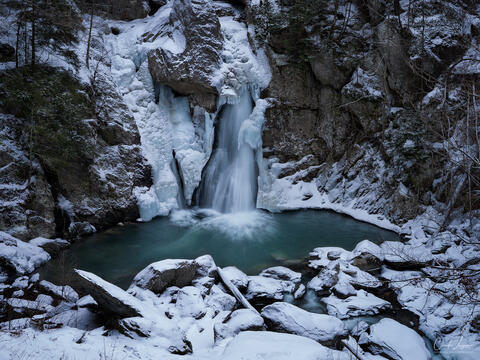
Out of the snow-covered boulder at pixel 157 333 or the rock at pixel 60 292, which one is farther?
the rock at pixel 60 292

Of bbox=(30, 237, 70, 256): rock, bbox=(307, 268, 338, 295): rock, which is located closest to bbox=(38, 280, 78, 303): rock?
bbox=(30, 237, 70, 256): rock

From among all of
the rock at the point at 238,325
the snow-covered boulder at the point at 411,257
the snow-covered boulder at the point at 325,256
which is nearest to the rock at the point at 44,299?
the rock at the point at 238,325

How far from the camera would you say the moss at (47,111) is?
8.65 meters

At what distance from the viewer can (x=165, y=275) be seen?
5.77 metres

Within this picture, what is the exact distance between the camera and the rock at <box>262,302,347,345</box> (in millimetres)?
4508

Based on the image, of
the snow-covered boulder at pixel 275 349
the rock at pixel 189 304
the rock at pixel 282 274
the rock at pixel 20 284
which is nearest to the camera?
the snow-covered boulder at pixel 275 349

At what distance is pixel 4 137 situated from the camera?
338 inches

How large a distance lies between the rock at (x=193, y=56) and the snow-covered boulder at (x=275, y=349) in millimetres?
11266

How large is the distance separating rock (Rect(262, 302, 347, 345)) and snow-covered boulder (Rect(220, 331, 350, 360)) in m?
1.00

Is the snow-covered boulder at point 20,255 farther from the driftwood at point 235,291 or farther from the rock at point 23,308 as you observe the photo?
the driftwood at point 235,291

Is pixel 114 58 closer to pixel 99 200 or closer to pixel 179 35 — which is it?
pixel 179 35

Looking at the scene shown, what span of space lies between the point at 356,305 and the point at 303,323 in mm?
1676

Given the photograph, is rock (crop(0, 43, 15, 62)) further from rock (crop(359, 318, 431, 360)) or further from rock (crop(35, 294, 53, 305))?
rock (crop(359, 318, 431, 360))

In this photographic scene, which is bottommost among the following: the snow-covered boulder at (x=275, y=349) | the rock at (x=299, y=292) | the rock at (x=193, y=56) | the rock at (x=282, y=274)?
the rock at (x=299, y=292)
